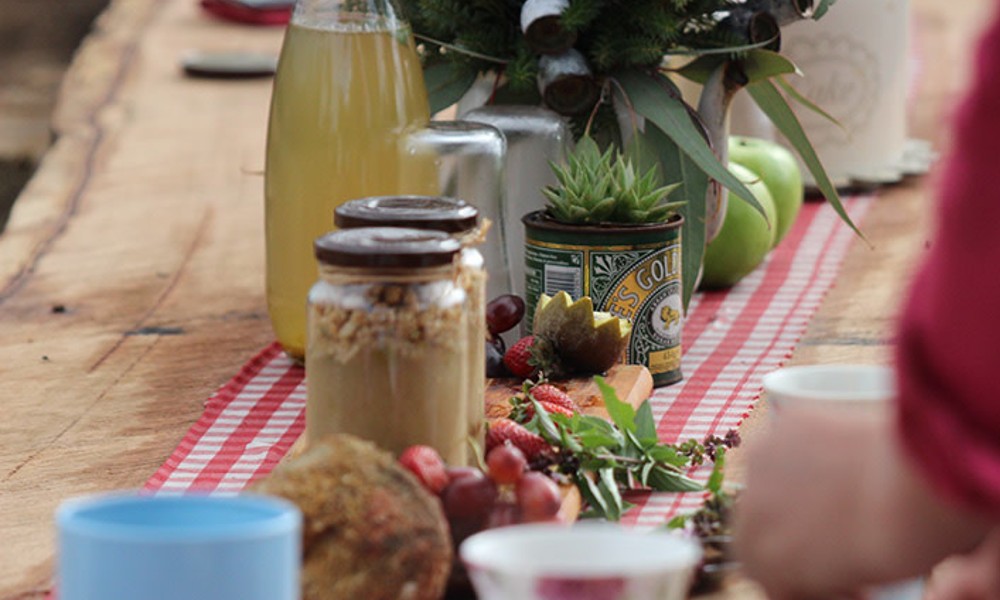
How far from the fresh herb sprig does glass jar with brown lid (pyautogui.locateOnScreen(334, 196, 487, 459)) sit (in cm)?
5

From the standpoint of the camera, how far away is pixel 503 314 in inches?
45.6

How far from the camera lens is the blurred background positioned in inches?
91.9

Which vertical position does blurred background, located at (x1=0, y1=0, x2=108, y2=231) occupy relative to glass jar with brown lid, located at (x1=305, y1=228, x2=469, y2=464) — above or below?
below

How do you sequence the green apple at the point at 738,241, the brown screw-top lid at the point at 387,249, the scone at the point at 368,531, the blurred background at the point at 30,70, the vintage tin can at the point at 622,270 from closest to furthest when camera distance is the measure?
the scone at the point at 368,531
the brown screw-top lid at the point at 387,249
the vintage tin can at the point at 622,270
the green apple at the point at 738,241
the blurred background at the point at 30,70

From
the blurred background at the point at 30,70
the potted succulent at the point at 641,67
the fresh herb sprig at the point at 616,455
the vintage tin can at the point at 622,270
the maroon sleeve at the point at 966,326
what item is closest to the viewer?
the maroon sleeve at the point at 966,326

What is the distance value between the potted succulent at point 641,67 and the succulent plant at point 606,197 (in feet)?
0.33

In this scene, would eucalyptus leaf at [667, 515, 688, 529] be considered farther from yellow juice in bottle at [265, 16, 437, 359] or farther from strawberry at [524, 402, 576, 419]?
yellow juice in bottle at [265, 16, 437, 359]

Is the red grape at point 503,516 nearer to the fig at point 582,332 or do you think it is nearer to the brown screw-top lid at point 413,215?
the brown screw-top lid at point 413,215

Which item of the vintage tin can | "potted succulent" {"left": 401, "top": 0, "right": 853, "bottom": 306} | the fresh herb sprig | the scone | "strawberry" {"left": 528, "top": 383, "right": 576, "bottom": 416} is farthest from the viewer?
"potted succulent" {"left": 401, "top": 0, "right": 853, "bottom": 306}

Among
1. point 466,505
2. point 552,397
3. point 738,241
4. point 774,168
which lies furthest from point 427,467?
point 774,168

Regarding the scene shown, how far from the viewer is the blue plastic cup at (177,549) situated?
1.98 ft

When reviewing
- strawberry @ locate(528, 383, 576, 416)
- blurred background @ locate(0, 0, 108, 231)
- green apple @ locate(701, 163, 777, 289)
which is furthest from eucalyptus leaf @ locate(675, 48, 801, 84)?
blurred background @ locate(0, 0, 108, 231)

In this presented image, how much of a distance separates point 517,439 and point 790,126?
0.48 meters

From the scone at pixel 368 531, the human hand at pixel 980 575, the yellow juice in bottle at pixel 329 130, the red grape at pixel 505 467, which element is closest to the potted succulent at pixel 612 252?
the yellow juice in bottle at pixel 329 130
